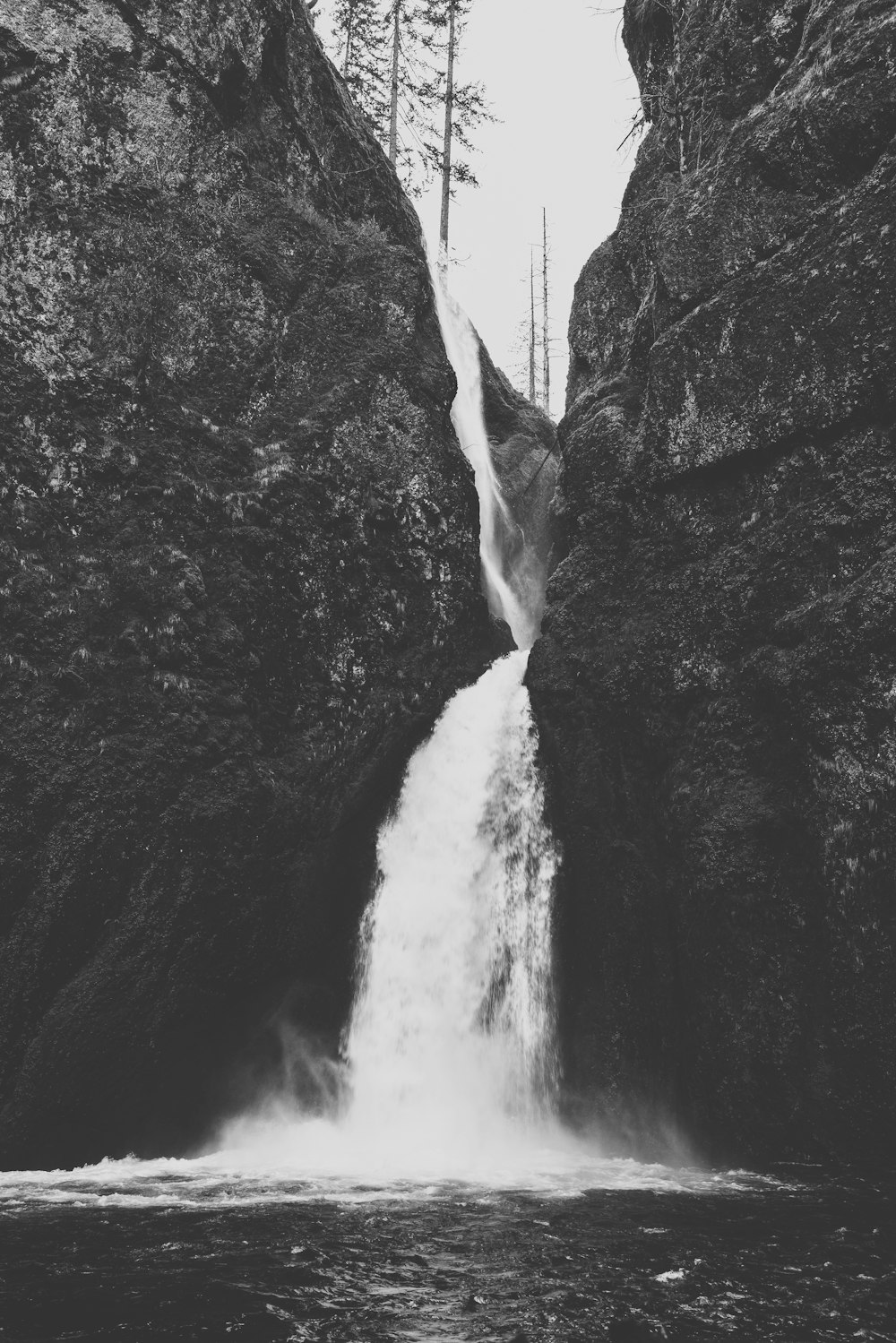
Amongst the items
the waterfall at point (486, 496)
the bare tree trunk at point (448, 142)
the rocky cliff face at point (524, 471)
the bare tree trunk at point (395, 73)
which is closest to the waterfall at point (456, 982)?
the waterfall at point (486, 496)

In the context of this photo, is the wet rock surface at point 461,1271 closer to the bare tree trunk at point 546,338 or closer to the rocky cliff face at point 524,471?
the rocky cliff face at point 524,471

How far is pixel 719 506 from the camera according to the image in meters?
10.1

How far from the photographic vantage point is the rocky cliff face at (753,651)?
26.1 ft

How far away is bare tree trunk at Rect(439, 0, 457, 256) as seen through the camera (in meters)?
Result: 21.4

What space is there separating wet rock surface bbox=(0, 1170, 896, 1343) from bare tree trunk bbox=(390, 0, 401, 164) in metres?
22.1

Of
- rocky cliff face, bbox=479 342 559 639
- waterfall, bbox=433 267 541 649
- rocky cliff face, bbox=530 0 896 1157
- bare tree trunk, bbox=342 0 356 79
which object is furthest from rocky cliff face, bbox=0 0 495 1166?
bare tree trunk, bbox=342 0 356 79

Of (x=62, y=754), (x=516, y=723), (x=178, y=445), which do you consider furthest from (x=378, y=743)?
(x=178, y=445)

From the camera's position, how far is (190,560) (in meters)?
10.4

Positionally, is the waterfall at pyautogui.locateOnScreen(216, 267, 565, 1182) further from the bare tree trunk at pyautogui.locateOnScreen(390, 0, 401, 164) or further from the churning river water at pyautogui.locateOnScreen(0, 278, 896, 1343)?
the bare tree trunk at pyautogui.locateOnScreen(390, 0, 401, 164)

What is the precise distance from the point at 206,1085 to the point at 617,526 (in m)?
8.09

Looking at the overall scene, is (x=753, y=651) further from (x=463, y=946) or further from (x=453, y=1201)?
(x=453, y=1201)

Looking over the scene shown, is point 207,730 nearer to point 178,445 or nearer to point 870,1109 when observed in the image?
point 178,445

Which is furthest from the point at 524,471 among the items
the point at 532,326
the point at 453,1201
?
the point at 532,326

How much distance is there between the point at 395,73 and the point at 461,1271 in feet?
81.8
